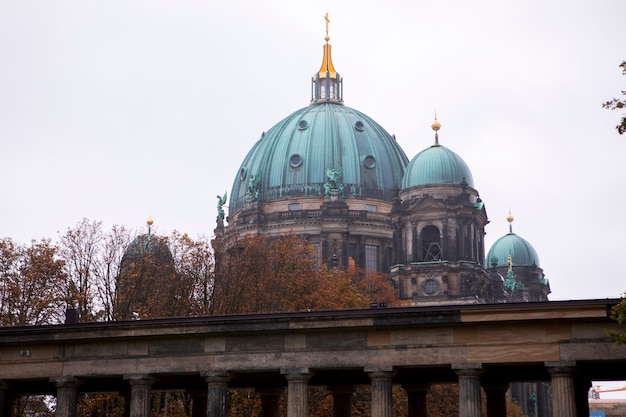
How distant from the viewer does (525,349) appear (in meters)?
40.0

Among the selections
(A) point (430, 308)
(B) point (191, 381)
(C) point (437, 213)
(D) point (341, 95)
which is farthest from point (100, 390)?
(D) point (341, 95)

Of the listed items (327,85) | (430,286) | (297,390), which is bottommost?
(297,390)

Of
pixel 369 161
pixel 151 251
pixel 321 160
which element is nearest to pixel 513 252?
pixel 369 161

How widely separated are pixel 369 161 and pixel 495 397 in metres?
93.3

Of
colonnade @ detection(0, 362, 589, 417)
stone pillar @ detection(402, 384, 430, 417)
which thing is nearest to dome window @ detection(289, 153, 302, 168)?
colonnade @ detection(0, 362, 589, 417)

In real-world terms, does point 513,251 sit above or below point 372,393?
above

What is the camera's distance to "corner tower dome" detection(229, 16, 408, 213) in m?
138

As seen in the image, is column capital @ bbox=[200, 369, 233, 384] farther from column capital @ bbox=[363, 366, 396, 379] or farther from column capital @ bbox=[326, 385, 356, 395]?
column capital @ bbox=[326, 385, 356, 395]

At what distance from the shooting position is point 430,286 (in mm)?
119938

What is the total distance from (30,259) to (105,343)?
1072 inches

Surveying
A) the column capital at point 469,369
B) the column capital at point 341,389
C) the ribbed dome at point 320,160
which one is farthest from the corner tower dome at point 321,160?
the column capital at point 469,369

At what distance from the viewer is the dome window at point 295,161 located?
14000 cm

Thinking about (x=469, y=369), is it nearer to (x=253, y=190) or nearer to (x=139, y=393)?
(x=139, y=393)

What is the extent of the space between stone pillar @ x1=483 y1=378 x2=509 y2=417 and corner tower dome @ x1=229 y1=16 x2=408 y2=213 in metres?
86.3
